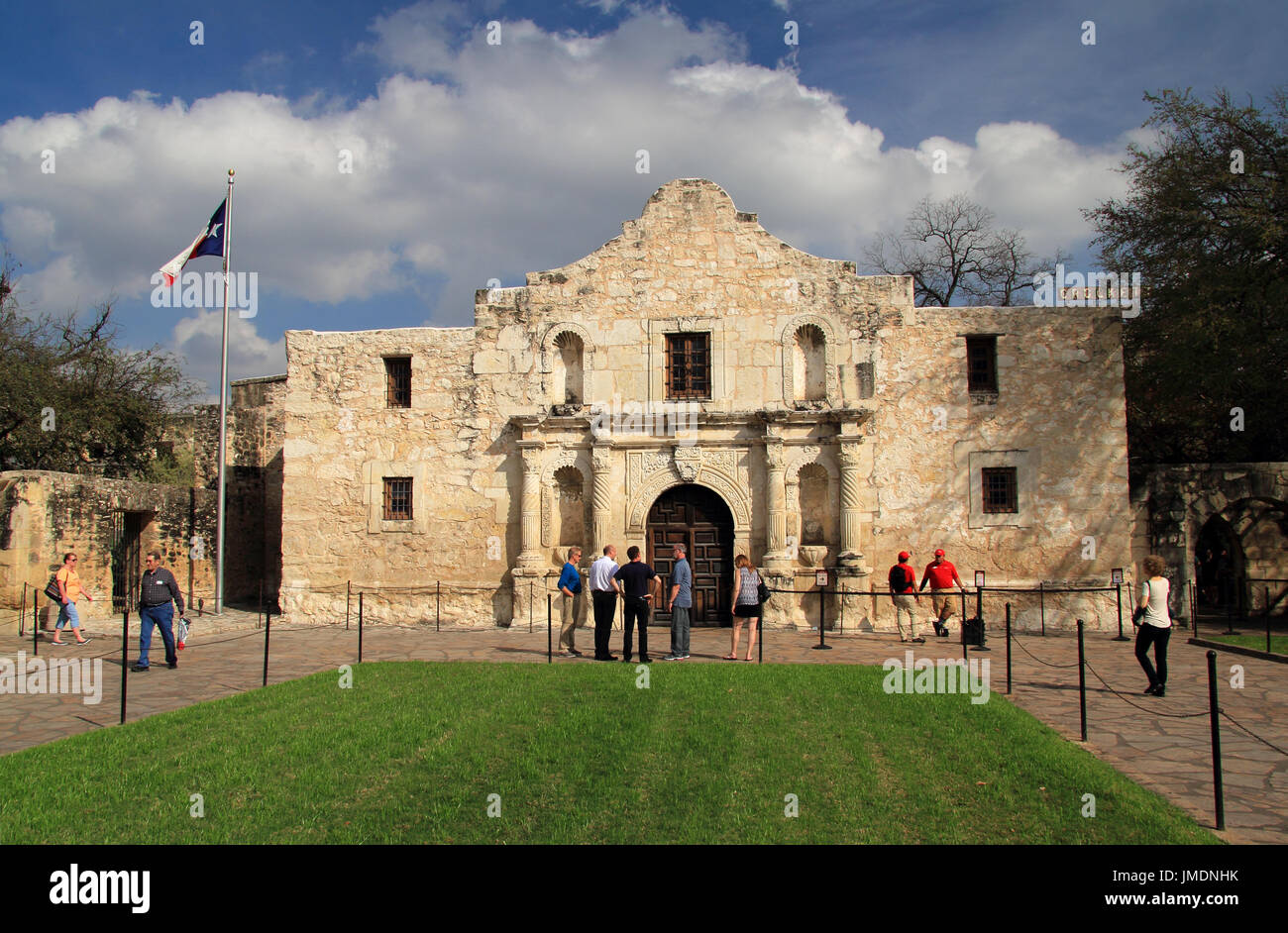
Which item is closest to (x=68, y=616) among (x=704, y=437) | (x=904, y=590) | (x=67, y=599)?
(x=67, y=599)

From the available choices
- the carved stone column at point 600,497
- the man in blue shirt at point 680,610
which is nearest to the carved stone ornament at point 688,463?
the carved stone column at point 600,497

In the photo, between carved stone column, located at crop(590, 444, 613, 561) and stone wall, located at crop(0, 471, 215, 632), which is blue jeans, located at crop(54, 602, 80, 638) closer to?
stone wall, located at crop(0, 471, 215, 632)

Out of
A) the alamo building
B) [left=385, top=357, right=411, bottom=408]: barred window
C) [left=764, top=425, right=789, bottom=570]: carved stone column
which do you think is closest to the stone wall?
the alamo building

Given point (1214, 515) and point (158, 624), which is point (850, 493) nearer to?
point (1214, 515)

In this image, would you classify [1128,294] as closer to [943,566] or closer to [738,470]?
[943,566]

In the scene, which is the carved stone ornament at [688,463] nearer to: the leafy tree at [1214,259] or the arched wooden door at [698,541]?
the arched wooden door at [698,541]

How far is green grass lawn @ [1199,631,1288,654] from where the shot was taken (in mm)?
12700

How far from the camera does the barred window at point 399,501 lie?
1750 centimetres

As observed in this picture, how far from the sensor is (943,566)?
14477 millimetres

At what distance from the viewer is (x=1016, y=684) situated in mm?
10461

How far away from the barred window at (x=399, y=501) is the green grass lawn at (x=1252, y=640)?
48.6 feet

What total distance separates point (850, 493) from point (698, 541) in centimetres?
303

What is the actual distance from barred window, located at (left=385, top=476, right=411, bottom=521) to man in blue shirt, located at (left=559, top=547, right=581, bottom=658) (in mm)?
5756
